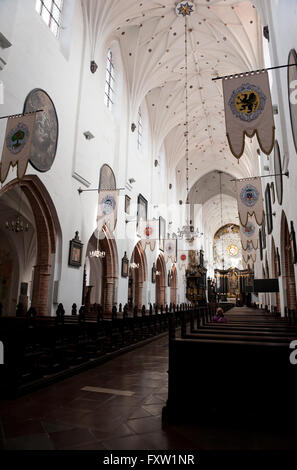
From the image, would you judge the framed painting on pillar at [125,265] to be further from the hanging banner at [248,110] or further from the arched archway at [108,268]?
the hanging banner at [248,110]

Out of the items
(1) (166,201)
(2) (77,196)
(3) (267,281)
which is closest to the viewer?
(2) (77,196)

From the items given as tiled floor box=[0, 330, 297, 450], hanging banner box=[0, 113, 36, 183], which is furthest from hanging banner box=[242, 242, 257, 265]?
tiled floor box=[0, 330, 297, 450]

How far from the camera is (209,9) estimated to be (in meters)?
14.9

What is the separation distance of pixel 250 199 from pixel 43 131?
7.69m

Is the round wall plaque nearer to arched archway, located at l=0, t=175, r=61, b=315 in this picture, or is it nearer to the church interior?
the church interior

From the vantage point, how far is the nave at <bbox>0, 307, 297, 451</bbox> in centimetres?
247

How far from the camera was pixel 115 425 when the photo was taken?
9.57 feet

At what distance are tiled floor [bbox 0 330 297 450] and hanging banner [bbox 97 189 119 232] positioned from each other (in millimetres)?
8732

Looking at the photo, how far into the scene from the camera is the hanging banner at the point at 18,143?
707 centimetres

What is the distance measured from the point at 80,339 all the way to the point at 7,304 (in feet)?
38.1

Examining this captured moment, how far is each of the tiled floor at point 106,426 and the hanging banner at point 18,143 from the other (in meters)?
5.10
